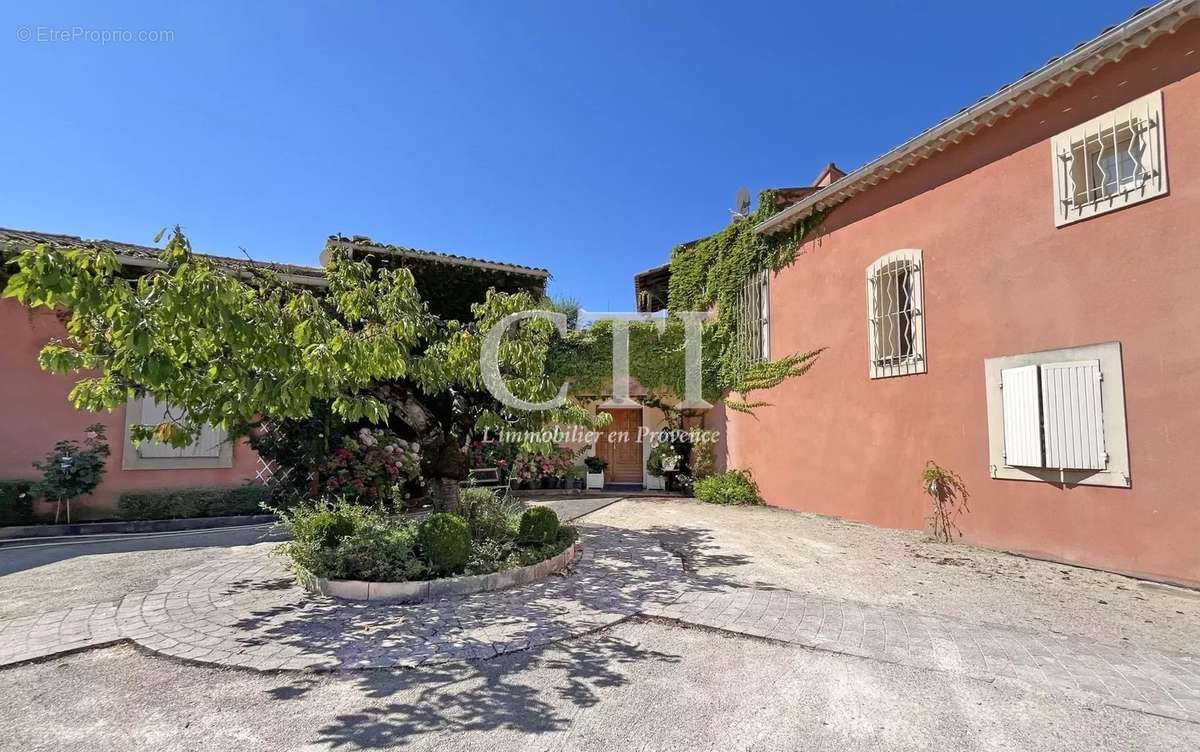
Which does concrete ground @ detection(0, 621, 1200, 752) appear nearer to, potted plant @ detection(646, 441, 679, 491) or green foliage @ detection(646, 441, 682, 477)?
potted plant @ detection(646, 441, 679, 491)

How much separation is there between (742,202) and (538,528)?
10073 mm

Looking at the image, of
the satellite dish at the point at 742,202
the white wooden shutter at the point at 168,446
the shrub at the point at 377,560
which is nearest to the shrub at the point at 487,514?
the shrub at the point at 377,560

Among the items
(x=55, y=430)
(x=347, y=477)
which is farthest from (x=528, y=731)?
(x=55, y=430)

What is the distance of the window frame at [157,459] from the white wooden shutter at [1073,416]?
1239 cm

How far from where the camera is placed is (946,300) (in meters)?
8.15

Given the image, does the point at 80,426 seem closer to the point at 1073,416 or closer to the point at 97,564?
the point at 97,564

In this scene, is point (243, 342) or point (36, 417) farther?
point (36, 417)

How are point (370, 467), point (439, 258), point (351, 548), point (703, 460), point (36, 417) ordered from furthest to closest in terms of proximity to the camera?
point (703, 460), point (439, 258), point (370, 467), point (36, 417), point (351, 548)

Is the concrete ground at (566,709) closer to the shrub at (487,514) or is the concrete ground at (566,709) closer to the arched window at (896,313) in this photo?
the shrub at (487,514)

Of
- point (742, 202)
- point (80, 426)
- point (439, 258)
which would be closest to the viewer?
point (80, 426)

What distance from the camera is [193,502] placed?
9.17 meters

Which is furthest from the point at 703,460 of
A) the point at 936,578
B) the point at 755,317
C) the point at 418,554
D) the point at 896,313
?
the point at 418,554

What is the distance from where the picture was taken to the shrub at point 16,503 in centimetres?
815

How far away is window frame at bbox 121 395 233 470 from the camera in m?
9.02
